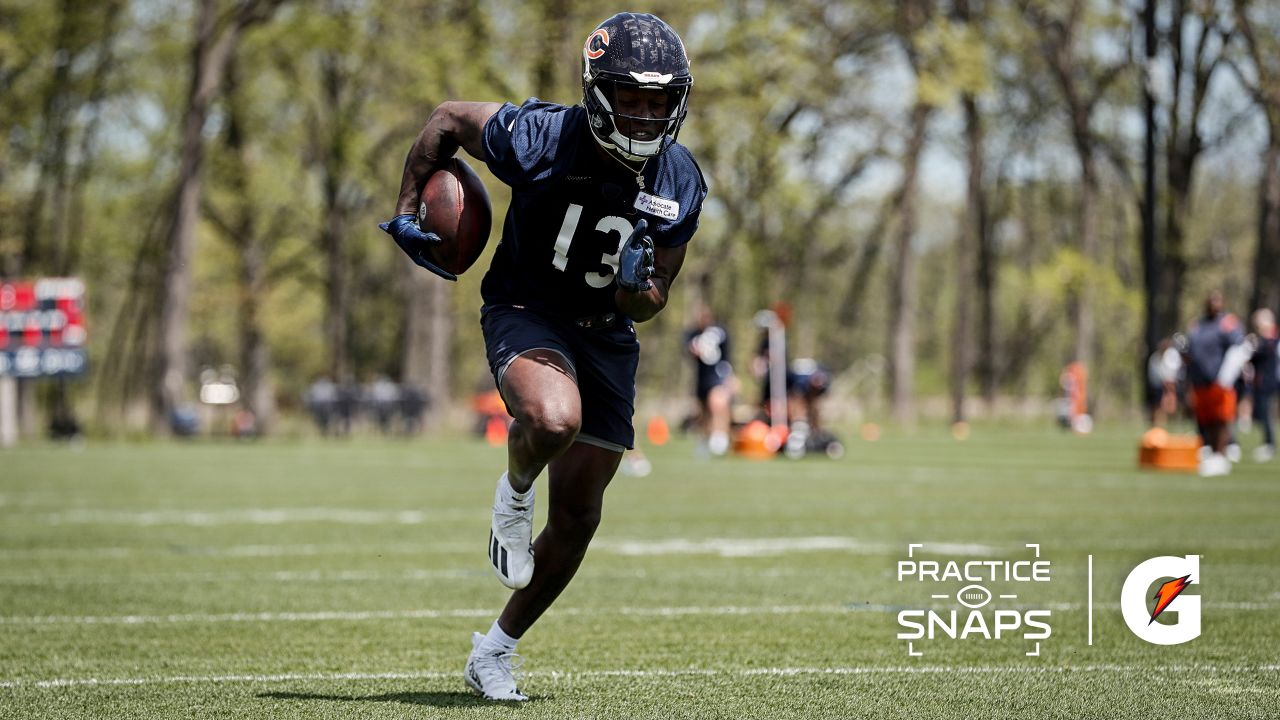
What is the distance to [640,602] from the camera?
8.20 m

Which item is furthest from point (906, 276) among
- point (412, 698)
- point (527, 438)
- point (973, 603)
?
point (527, 438)

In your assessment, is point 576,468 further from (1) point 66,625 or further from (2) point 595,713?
(1) point 66,625

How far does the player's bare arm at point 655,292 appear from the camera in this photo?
17.4 feet

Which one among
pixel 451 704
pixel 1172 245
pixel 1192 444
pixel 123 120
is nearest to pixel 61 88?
pixel 123 120

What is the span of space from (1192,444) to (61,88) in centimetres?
2977

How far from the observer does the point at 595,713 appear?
17.0 feet

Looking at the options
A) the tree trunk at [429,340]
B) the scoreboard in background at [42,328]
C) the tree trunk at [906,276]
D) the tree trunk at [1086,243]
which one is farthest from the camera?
the tree trunk at [1086,243]

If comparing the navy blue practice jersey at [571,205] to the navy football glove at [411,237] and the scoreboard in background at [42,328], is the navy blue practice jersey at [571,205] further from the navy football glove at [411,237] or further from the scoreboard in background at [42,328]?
the scoreboard in background at [42,328]

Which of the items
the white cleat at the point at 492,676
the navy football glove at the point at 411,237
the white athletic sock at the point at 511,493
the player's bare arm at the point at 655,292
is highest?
the navy football glove at the point at 411,237

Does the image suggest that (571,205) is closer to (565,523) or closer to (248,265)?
(565,523)

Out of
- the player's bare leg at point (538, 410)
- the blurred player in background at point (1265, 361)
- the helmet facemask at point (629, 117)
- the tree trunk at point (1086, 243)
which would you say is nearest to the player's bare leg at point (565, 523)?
the player's bare leg at point (538, 410)

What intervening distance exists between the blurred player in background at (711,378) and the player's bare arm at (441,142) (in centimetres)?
1841

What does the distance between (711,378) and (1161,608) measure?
17.4 meters

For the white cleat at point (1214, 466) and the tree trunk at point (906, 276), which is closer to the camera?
the white cleat at point (1214, 466)
